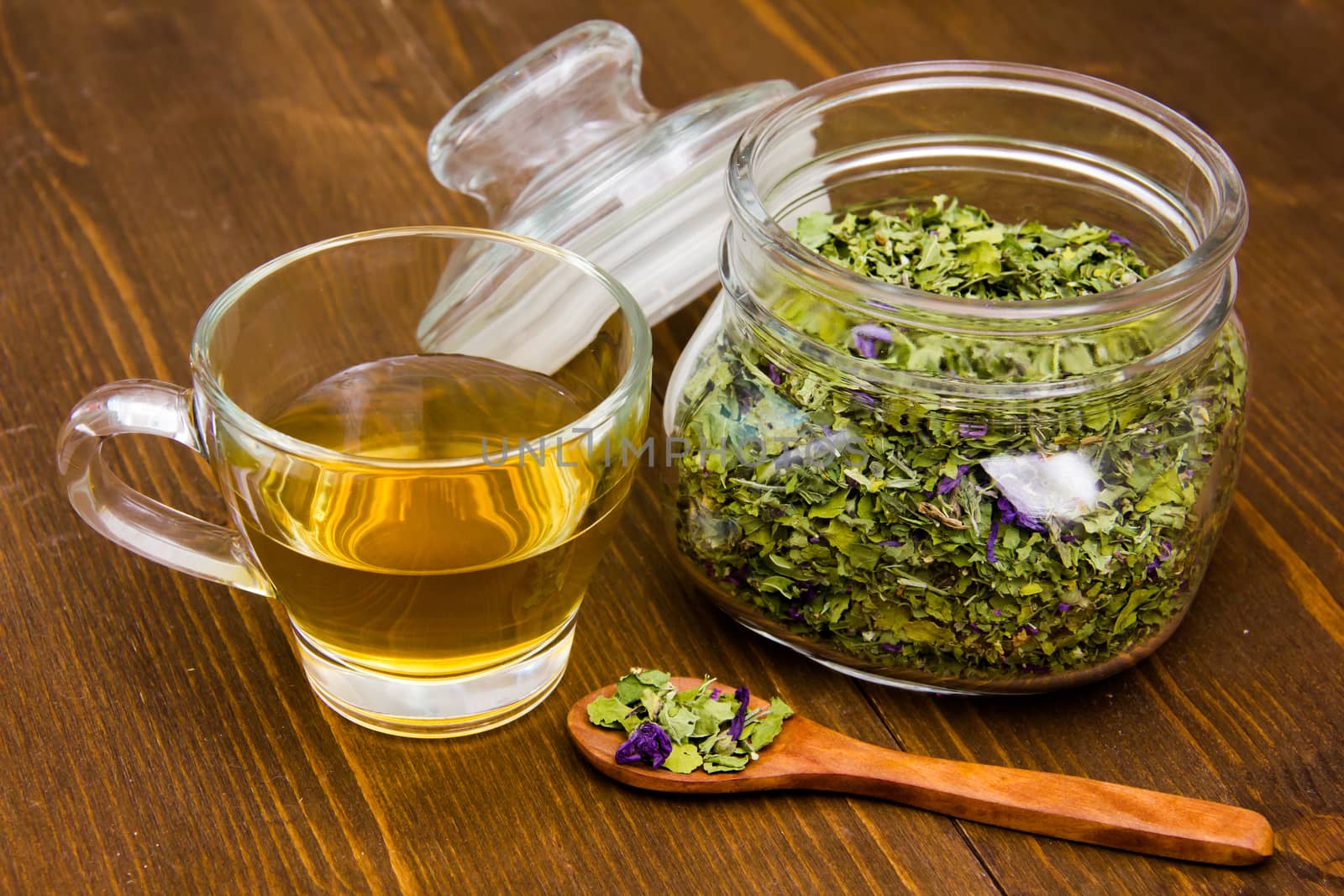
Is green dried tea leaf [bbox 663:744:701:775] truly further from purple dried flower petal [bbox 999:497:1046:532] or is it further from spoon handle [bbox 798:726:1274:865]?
purple dried flower petal [bbox 999:497:1046:532]

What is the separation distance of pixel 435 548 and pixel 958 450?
13.3 inches

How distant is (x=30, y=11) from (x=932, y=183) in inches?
47.2

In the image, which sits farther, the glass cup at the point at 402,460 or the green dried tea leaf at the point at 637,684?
the green dried tea leaf at the point at 637,684

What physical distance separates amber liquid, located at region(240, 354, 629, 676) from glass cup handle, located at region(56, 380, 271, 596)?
0.06m

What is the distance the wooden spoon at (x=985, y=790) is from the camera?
3.00 ft

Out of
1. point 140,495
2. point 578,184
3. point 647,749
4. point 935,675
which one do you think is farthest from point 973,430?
point 140,495

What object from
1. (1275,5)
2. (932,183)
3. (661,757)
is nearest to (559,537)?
(661,757)

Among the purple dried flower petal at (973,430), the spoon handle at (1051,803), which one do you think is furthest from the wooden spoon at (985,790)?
the purple dried flower petal at (973,430)

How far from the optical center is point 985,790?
0.94 m

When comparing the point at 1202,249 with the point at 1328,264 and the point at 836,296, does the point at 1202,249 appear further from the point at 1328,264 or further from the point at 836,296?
the point at 1328,264

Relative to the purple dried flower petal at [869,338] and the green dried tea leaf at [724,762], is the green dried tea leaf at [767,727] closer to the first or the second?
the green dried tea leaf at [724,762]

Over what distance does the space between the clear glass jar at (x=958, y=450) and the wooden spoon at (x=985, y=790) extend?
0.08 meters

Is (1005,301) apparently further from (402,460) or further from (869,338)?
(402,460)

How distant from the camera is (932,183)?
1233 millimetres
